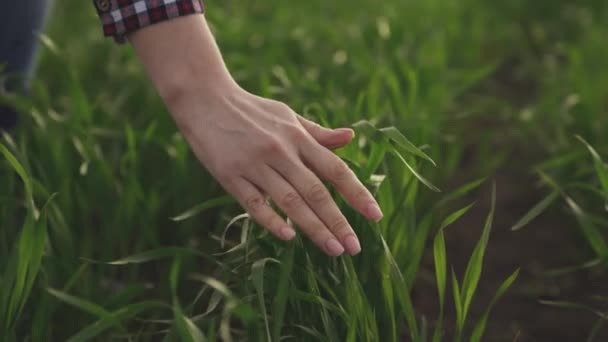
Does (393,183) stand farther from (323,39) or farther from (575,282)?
(323,39)

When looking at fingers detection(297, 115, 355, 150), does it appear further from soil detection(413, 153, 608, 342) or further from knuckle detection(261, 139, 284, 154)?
soil detection(413, 153, 608, 342)

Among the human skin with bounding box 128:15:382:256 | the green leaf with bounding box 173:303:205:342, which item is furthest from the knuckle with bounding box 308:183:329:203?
the green leaf with bounding box 173:303:205:342

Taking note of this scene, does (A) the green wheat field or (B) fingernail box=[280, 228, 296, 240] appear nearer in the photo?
(B) fingernail box=[280, 228, 296, 240]

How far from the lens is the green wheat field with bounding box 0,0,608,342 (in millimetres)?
1146

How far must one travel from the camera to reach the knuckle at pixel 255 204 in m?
1.07

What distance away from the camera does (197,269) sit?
161 centimetres

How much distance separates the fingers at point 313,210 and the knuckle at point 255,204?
0.05 ft

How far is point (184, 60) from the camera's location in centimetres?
110

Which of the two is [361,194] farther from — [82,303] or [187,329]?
[82,303]

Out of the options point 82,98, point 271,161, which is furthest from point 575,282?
point 82,98

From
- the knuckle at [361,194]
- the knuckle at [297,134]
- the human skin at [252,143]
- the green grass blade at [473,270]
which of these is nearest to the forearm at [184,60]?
the human skin at [252,143]

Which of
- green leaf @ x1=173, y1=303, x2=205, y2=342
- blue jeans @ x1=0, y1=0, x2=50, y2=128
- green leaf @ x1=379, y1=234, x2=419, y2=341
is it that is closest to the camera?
green leaf @ x1=173, y1=303, x2=205, y2=342

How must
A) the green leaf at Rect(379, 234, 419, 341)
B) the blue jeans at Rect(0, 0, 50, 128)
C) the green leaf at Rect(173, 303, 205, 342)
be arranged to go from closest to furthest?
the green leaf at Rect(173, 303, 205, 342) < the green leaf at Rect(379, 234, 419, 341) < the blue jeans at Rect(0, 0, 50, 128)

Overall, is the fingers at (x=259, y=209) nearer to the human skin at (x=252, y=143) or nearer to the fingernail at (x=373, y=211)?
the human skin at (x=252, y=143)
